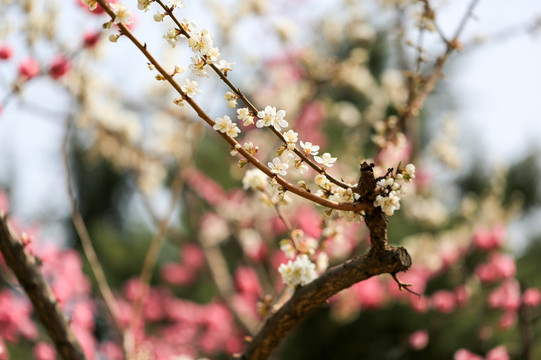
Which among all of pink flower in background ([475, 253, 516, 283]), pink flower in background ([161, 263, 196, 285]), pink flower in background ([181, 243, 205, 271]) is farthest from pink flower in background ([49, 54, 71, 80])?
pink flower in background ([161, 263, 196, 285])

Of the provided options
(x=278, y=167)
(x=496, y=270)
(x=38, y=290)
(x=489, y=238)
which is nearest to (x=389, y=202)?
(x=278, y=167)

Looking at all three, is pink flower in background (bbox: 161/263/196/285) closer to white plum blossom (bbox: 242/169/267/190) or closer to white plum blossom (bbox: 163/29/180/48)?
white plum blossom (bbox: 242/169/267/190)

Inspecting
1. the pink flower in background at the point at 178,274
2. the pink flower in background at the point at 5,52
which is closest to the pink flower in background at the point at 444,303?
the pink flower in background at the point at 5,52

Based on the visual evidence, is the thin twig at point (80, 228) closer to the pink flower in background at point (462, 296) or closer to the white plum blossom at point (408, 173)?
the white plum blossom at point (408, 173)

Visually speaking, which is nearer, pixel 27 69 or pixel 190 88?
pixel 190 88

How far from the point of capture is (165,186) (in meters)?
4.41

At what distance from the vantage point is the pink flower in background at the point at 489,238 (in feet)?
8.07

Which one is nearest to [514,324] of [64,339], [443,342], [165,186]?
[443,342]

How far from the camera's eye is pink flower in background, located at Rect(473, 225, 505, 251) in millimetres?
2459

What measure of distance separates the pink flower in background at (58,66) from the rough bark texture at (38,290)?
0.72 meters

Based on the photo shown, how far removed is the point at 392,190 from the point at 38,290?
779 mm

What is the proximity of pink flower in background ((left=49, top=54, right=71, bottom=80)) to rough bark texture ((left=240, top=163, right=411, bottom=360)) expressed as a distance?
3.59 ft

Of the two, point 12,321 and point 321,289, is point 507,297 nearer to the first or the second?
point 321,289

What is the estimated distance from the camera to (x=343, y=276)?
1.02 m
